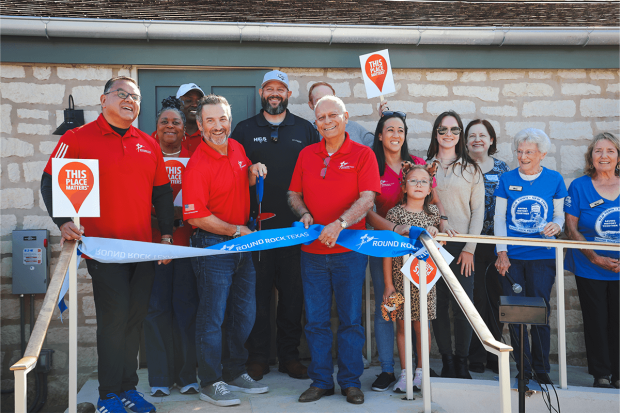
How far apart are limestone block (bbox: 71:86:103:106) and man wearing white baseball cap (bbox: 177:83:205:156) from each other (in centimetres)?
99

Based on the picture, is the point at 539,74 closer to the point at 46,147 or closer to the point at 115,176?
the point at 115,176

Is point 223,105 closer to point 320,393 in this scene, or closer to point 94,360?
point 320,393

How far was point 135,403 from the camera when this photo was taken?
3287mm

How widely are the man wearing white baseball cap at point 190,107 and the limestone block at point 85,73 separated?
3.13 ft

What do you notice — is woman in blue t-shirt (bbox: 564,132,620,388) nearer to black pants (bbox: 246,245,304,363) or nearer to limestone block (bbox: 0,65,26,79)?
black pants (bbox: 246,245,304,363)

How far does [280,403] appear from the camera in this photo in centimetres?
349

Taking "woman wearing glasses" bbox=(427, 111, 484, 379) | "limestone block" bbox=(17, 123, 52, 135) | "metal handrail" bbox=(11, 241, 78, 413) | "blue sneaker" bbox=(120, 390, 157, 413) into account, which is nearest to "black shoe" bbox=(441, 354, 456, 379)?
"woman wearing glasses" bbox=(427, 111, 484, 379)

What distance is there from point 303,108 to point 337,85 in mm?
455

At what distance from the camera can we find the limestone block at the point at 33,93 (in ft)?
15.7

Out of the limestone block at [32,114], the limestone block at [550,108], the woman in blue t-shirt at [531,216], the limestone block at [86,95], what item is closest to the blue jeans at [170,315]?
the limestone block at [86,95]

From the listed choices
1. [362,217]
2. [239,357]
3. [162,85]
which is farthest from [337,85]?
[239,357]

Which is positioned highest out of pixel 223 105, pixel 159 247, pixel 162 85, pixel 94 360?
pixel 162 85

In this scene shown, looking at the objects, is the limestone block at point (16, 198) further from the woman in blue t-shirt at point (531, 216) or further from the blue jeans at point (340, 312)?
the woman in blue t-shirt at point (531, 216)

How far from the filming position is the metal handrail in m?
2.12
